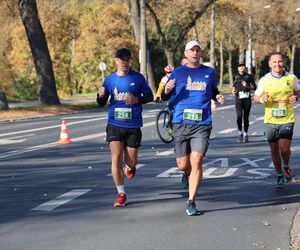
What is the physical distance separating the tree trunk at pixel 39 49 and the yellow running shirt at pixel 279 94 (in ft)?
83.6

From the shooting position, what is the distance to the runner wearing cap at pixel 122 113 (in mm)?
8344

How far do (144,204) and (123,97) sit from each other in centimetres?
134

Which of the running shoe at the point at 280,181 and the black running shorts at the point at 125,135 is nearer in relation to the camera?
the black running shorts at the point at 125,135

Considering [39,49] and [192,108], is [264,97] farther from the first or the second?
[39,49]

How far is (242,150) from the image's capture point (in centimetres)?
1441

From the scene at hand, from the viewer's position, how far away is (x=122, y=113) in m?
8.41

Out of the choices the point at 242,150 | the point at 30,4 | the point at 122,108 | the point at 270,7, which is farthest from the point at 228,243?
the point at 270,7

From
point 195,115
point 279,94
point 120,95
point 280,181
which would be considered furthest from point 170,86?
point 280,181

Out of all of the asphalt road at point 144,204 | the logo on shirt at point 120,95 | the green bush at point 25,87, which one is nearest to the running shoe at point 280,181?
the asphalt road at point 144,204

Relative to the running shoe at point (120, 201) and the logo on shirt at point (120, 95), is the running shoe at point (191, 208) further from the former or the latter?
the logo on shirt at point (120, 95)

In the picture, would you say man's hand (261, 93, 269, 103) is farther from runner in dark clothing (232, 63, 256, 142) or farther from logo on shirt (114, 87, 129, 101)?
runner in dark clothing (232, 63, 256, 142)

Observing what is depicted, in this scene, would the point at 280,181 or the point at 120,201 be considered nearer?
the point at 120,201

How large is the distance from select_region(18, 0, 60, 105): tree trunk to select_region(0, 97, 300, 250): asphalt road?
1937cm

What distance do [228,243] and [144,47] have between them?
3236cm
